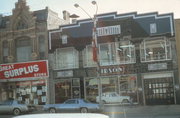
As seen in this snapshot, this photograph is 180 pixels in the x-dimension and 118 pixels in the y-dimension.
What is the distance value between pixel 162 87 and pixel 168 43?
439 cm

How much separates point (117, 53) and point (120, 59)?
727 millimetres

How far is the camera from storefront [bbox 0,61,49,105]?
34.8 m

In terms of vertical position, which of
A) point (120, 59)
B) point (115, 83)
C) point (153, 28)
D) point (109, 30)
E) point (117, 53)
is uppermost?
point (109, 30)

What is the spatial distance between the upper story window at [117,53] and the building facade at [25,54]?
7.02 meters

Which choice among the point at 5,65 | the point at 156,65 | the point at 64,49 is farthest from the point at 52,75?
the point at 156,65

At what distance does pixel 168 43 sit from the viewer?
2970cm

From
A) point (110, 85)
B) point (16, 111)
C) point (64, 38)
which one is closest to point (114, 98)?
point (110, 85)

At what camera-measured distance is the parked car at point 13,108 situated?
26844mm

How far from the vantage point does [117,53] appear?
31641 millimetres

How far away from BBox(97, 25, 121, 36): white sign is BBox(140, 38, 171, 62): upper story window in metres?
3.09

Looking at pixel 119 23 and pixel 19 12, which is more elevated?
pixel 19 12

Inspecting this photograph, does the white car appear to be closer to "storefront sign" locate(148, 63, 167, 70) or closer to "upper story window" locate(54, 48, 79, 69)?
"storefront sign" locate(148, 63, 167, 70)

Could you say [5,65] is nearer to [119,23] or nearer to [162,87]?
[119,23]

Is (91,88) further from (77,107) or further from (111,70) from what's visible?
(77,107)
